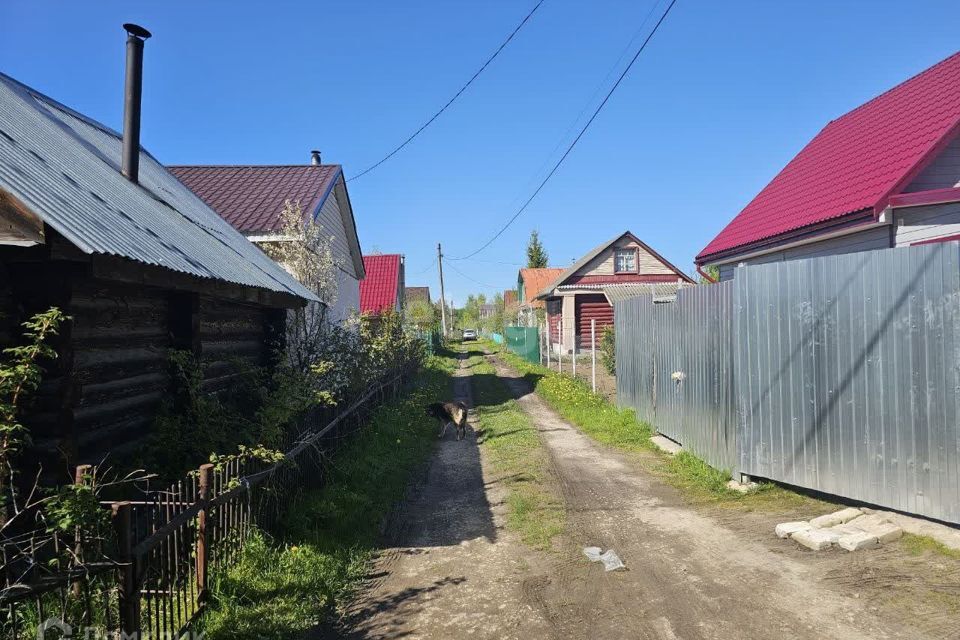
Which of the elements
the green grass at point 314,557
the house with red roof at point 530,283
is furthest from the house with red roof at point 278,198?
the house with red roof at point 530,283

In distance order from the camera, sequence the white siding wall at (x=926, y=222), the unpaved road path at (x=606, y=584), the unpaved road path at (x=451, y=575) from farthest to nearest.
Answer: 1. the white siding wall at (x=926, y=222)
2. the unpaved road path at (x=451, y=575)
3. the unpaved road path at (x=606, y=584)

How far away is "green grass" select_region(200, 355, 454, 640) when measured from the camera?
151 inches

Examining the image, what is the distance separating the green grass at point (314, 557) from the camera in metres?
3.85

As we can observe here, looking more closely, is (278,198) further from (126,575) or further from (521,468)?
(126,575)

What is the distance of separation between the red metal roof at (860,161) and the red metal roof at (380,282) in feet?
64.4

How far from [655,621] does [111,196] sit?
5.68 meters

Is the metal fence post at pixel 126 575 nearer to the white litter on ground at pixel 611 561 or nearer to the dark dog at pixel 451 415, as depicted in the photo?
the white litter on ground at pixel 611 561

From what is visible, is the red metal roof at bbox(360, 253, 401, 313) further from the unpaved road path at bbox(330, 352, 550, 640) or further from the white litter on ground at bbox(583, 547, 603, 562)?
the white litter on ground at bbox(583, 547, 603, 562)

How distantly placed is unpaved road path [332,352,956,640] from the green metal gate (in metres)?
19.9

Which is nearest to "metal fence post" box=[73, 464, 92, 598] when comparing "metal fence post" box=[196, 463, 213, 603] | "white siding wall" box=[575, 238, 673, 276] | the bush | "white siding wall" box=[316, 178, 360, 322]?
"metal fence post" box=[196, 463, 213, 603]

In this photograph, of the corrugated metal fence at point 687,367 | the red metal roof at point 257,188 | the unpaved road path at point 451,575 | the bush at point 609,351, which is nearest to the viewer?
the unpaved road path at point 451,575

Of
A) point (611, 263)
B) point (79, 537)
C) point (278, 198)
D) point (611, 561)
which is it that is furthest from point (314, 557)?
point (611, 263)

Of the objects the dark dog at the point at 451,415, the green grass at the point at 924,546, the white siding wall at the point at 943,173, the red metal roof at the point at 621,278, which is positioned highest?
the red metal roof at the point at 621,278

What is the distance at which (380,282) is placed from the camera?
3084 centimetres
